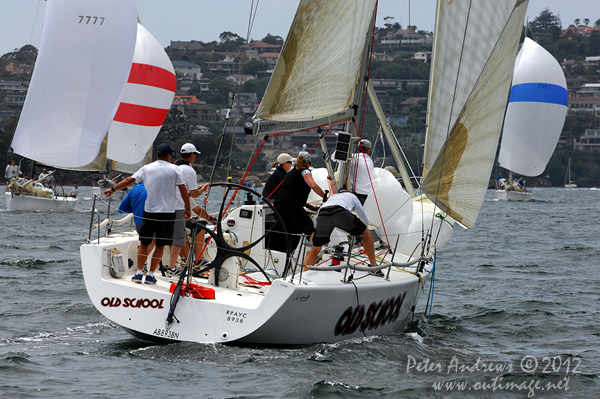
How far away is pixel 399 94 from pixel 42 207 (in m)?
77.8

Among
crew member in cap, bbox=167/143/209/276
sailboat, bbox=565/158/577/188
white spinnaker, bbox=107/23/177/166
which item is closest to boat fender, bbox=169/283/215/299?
crew member in cap, bbox=167/143/209/276

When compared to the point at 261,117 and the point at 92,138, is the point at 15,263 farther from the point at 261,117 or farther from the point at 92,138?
the point at 261,117

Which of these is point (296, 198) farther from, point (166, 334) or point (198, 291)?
point (166, 334)

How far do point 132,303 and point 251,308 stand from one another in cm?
87

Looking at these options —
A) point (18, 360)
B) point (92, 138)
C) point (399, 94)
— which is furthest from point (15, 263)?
point (399, 94)

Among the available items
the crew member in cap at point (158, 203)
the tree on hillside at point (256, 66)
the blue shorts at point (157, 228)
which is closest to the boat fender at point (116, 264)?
the crew member in cap at point (158, 203)

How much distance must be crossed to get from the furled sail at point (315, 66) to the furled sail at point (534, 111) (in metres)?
29.4

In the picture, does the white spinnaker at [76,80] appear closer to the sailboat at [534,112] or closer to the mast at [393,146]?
the mast at [393,146]

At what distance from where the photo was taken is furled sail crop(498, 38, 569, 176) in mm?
33625

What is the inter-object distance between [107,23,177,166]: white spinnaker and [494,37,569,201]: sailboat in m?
17.2

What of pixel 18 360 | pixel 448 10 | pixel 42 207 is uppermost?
pixel 448 10

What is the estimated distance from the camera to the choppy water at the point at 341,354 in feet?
14.3

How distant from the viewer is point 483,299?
834 cm

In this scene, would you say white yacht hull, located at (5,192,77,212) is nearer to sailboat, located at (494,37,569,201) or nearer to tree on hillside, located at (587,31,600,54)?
sailboat, located at (494,37,569,201)
